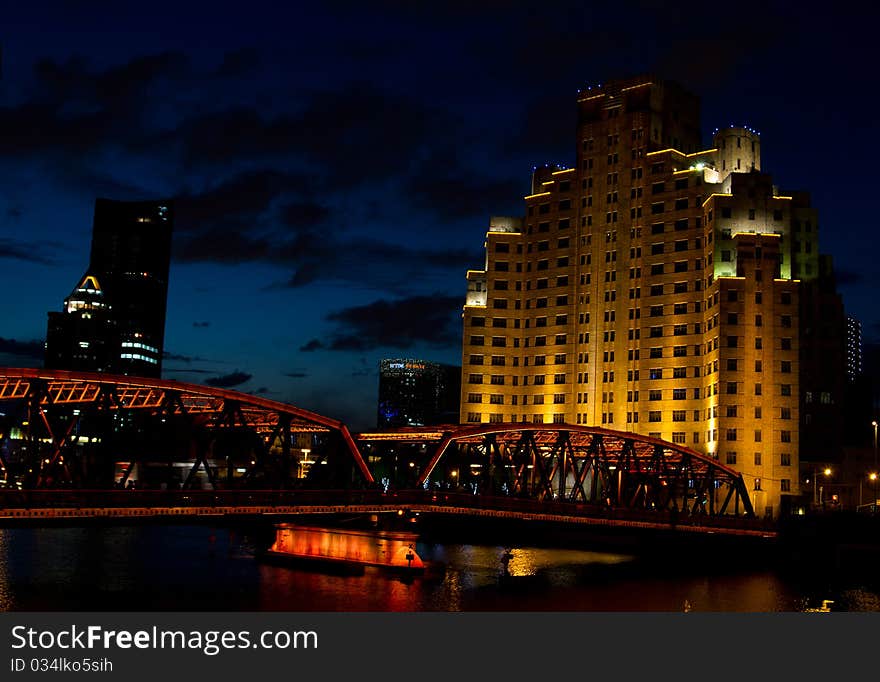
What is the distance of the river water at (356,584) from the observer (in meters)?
66.3

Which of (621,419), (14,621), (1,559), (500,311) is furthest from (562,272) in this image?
(14,621)

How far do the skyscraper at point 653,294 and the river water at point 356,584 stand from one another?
3840 cm

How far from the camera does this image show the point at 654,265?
15075 cm

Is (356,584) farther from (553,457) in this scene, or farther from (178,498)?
(553,457)

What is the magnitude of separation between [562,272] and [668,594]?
3307 inches

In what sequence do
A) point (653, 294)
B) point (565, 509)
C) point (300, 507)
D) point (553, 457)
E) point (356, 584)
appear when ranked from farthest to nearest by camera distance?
point (653, 294), point (553, 457), point (565, 509), point (356, 584), point (300, 507)

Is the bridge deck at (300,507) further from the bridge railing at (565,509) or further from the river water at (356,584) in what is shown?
the river water at (356,584)

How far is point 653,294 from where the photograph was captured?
150500 millimetres

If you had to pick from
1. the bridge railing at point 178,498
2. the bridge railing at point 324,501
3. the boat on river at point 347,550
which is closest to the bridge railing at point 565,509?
the bridge railing at point 324,501

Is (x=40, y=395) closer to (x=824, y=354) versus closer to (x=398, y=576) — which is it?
(x=398, y=576)

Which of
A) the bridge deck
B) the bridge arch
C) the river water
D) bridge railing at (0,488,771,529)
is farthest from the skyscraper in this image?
the bridge arch

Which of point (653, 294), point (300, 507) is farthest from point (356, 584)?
point (653, 294)

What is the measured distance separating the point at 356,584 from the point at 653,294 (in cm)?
8646

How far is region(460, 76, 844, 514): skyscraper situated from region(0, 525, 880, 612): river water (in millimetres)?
38398
